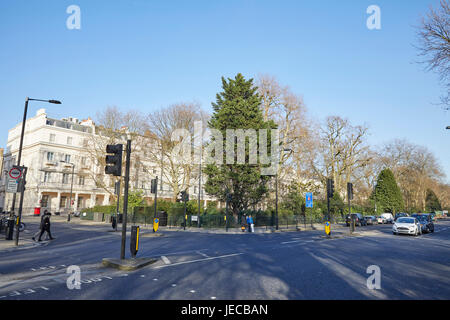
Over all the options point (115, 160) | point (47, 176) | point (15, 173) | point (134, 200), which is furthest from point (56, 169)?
point (115, 160)

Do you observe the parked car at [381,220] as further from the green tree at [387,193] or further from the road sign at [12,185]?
the road sign at [12,185]

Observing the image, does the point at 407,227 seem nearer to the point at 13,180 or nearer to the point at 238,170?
the point at 238,170

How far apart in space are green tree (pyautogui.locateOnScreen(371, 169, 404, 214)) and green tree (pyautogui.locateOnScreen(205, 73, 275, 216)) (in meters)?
42.5

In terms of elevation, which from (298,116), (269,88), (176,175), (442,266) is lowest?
(442,266)

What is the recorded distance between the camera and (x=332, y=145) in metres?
47.3

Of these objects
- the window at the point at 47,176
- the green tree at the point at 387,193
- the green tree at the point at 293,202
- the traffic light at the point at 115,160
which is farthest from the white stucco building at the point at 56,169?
the traffic light at the point at 115,160

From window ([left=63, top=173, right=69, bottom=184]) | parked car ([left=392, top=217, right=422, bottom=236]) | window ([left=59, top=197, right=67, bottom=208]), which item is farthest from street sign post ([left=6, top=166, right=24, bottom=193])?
window ([left=59, top=197, right=67, bottom=208])

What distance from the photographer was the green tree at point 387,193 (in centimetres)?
6322

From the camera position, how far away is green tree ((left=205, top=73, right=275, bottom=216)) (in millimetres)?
31141

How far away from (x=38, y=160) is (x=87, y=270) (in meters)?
56.9

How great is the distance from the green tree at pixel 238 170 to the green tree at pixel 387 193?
42536mm
